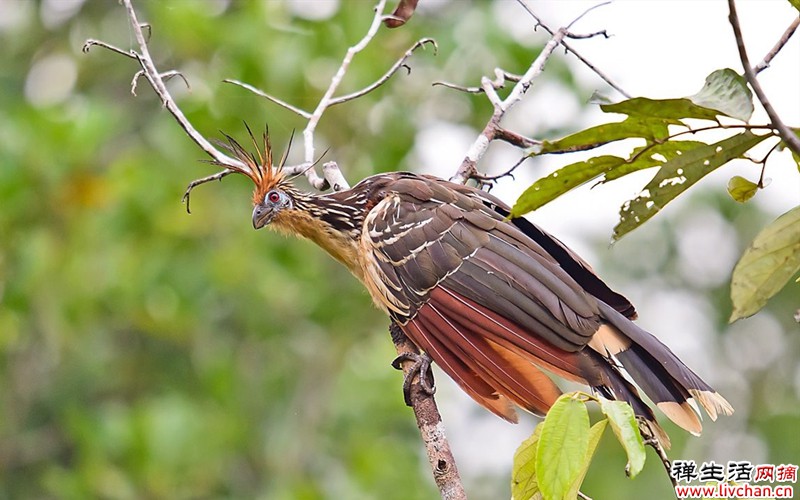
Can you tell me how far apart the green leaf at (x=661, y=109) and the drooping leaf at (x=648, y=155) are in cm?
8

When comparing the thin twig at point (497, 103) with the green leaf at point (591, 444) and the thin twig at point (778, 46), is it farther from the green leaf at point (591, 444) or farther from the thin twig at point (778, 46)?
the green leaf at point (591, 444)

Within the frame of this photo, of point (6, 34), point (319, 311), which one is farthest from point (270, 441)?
point (6, 34)

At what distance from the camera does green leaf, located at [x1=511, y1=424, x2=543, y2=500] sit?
213 centimetres

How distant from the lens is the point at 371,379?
6.79 meters

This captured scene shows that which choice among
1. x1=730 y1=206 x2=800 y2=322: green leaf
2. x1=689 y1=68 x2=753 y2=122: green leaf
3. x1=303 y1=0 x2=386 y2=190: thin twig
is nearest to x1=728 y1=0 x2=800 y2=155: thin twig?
x1=689 y1=68 x2=753 y2=122: green leaf

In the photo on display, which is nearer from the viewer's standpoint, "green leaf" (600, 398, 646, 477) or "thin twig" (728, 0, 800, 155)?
"thin twig" (728, 0, 800, 155)

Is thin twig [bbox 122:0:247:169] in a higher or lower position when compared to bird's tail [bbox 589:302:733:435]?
higher

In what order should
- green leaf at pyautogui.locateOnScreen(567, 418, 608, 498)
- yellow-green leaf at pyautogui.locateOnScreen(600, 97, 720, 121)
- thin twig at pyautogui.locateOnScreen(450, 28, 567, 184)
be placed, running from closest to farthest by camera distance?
yellow-green leaf at pyautogui.locateOnScreen(600, 97, 720, 121), green leaf at pyautogui.locateOnScreen(567, 418, 608, 498), thin twig at pyautogui.locateOnScreen(450, 28, 567, 184)

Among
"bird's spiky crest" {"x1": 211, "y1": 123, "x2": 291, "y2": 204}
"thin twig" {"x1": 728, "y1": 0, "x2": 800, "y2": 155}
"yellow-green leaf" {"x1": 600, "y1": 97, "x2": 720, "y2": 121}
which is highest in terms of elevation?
"bird's spiky crest" {"x1": 211, "y1": 123, "x2": 291, "y2": 204}

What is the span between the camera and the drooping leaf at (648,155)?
1816 millimetres

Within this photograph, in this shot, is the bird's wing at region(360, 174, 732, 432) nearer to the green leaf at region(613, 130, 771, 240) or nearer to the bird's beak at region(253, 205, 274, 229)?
the bird's beak at region(253, 205, 274, 229)

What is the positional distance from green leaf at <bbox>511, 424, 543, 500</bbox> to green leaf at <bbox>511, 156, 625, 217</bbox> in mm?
543

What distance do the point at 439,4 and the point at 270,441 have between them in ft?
10.7

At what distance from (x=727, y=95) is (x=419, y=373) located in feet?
5.20
